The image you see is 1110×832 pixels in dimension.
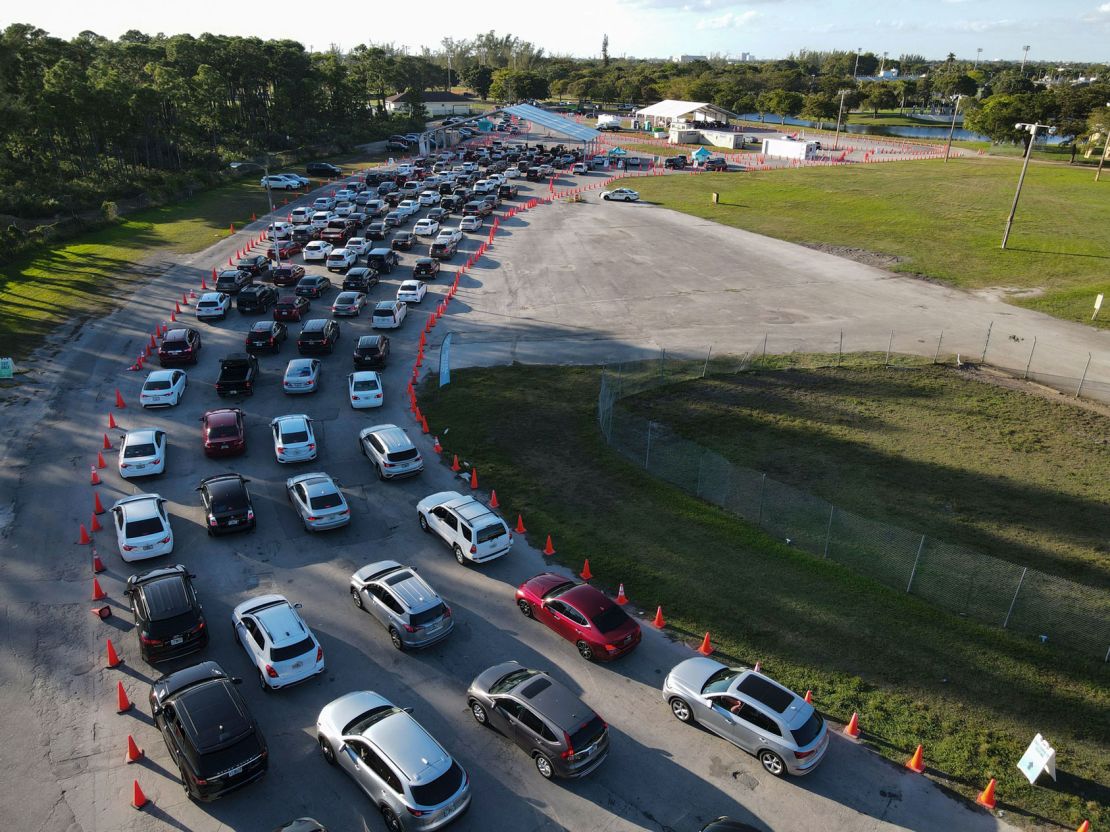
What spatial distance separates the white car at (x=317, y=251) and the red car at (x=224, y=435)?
2639 cm

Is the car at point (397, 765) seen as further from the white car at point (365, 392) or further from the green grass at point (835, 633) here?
the white car at point (365, 392)

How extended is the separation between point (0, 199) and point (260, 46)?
5738 cm

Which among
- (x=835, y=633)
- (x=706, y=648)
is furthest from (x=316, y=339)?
(x=835, y=633)

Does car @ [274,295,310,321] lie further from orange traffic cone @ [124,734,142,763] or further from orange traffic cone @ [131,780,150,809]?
orange traffic cone @ [131,780,150,809]

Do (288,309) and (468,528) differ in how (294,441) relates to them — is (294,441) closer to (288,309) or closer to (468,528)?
(468,528)

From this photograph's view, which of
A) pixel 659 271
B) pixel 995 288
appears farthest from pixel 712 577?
pixel 995 288

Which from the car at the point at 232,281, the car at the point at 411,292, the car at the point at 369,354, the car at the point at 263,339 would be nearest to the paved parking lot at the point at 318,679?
the car at the point at 369,354

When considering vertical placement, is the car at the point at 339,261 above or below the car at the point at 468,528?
above

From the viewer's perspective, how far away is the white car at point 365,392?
2878 cm

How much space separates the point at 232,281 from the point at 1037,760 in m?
43.2

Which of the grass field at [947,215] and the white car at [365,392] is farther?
the grass field at [947,215]

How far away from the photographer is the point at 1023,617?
1727 cm

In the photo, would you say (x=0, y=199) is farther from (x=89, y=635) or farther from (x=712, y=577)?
(x=712, y=577)

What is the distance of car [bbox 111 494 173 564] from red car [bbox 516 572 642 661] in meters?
10.3
